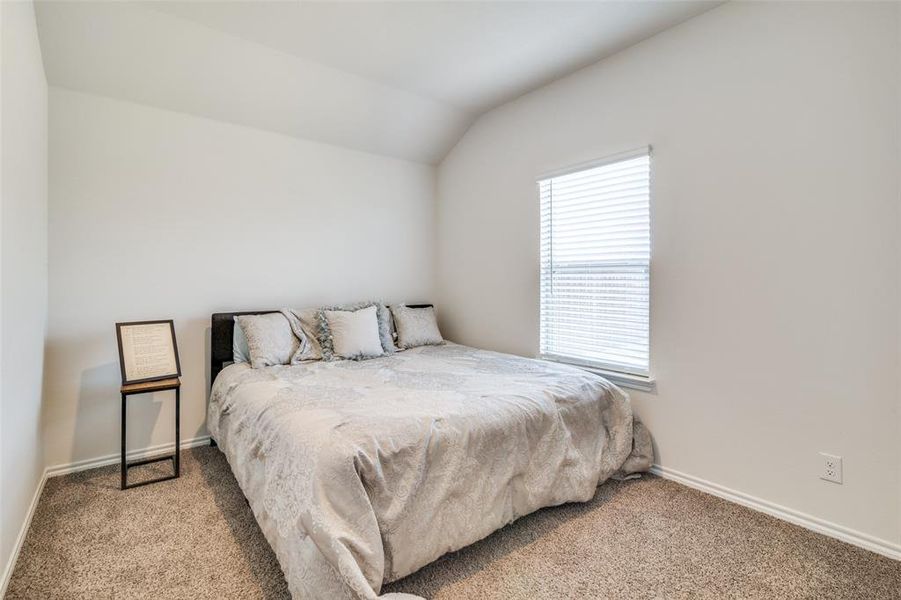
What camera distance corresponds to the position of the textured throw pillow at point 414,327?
3.44m

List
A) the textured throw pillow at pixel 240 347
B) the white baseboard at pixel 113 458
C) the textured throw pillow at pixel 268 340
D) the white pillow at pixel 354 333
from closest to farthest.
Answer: the white baseboard at pixel 113 458 → the textured throw pillow at pixel 268 340 → the textured throw pillow at pixel 240 347 → the white pillow at pixel 354 333

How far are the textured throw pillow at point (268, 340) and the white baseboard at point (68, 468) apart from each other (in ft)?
2.76

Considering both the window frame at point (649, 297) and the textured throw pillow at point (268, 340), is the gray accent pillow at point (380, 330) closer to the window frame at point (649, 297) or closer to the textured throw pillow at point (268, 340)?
the textured throw pillow at point (268, 340)

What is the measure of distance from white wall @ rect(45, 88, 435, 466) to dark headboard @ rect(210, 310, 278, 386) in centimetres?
12

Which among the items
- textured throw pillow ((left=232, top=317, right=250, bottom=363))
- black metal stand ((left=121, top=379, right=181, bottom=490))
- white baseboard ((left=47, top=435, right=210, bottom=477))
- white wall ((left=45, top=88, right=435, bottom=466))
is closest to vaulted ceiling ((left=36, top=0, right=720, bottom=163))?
white wall ((left=45, top=88, right=435, bottom=466))

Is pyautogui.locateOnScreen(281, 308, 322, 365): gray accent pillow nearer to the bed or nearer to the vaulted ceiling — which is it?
the bed

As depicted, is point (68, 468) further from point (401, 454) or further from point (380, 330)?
point (401, 454)

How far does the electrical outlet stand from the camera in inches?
72.9

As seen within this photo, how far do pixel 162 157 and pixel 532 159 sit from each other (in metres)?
2.61

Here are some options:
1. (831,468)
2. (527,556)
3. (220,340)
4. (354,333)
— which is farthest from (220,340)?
(831,468)

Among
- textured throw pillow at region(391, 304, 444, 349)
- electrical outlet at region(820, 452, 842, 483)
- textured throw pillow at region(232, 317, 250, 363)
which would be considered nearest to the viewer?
electrical outlet at region(820, 452, 842, 483)

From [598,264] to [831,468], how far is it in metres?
1.51

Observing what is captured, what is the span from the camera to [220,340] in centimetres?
291

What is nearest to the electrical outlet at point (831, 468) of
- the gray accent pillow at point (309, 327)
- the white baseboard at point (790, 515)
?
the white baseboard at point (790, 515)
